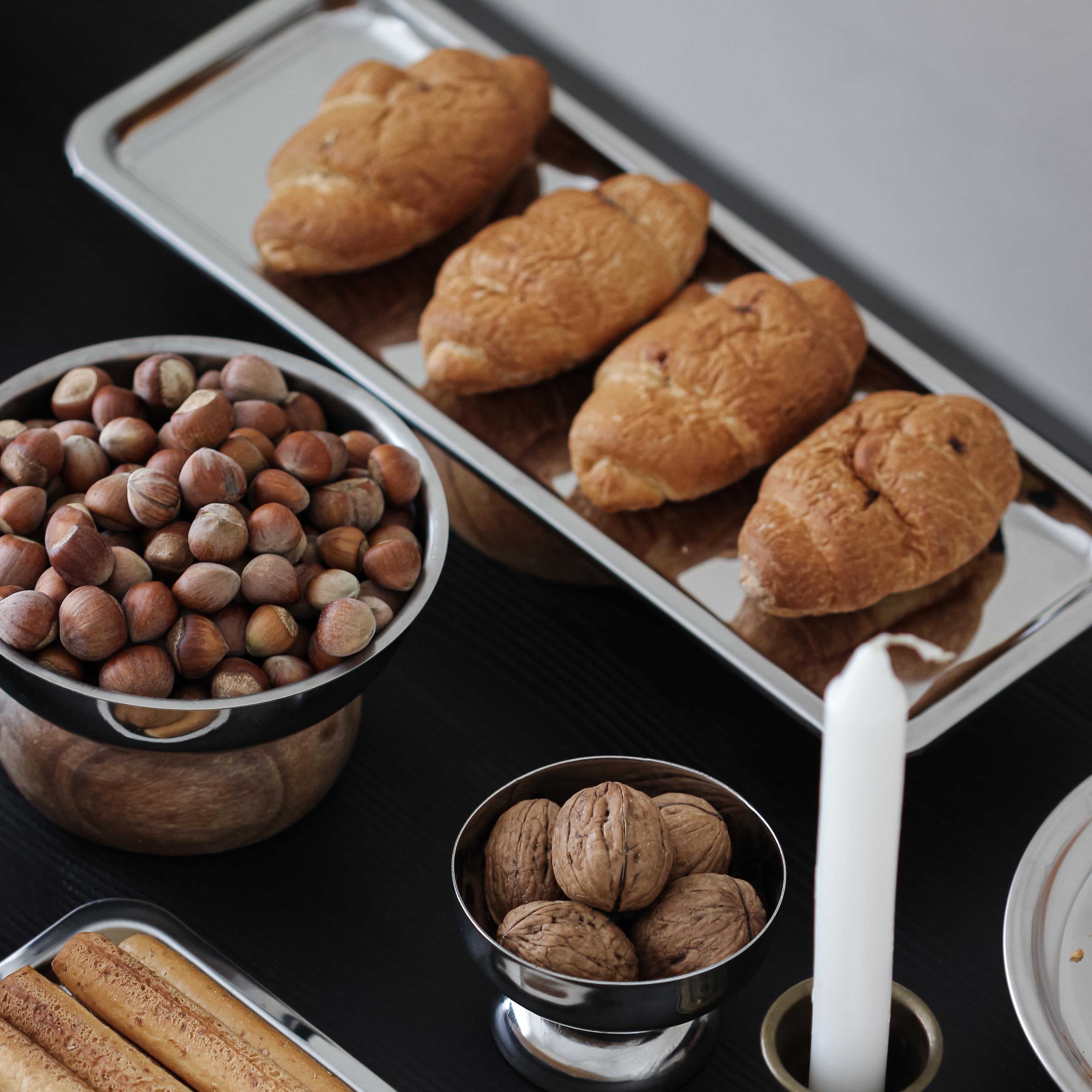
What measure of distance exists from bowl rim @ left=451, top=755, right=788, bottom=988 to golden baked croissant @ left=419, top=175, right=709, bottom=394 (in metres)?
0.32

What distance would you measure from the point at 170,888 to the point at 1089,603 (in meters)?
0.55

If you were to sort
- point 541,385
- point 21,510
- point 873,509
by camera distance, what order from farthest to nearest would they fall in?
point 541,385, point 873,509, point 21,510

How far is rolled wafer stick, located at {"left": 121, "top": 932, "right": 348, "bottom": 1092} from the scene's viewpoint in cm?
60

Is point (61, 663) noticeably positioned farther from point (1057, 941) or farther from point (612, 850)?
point (1057, 941)

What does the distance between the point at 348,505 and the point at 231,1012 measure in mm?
249

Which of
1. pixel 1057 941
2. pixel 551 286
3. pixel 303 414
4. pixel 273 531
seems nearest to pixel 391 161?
pixel 551 286

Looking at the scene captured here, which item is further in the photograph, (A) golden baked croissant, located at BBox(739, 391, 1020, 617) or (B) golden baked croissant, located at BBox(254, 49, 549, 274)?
(B) golden baked croissant, located at BBox(254, 49, 549, 274)

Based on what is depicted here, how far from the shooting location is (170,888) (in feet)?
2.32

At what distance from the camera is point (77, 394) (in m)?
0.70

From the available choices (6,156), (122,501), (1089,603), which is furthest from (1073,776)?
(6,156)

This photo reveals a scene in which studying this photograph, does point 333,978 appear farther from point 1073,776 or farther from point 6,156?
point 6,156

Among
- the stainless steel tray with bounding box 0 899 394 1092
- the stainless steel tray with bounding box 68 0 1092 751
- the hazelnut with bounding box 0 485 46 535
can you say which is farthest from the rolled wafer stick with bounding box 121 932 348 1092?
the stainless steel tray with bounding box 68 0 1092 751

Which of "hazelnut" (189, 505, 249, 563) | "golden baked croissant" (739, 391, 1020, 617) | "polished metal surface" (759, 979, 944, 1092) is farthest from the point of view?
"golden baked croissant" (739, 391, 1020, 617)

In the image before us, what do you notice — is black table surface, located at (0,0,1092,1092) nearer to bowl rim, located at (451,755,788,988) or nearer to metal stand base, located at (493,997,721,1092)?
metal stand base, located at (493,997,721,1092)
